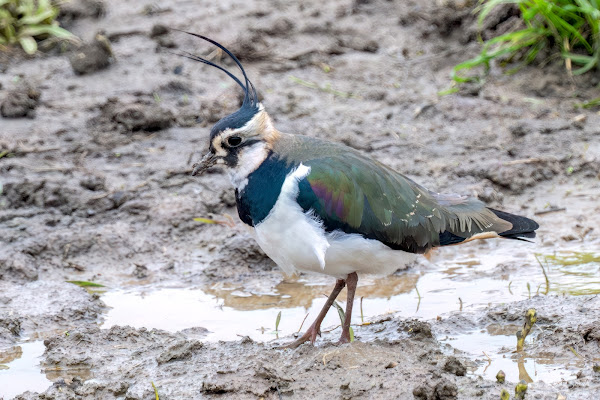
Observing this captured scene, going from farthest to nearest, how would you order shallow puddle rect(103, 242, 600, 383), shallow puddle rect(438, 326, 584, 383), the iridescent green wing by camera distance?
shallow puddle rect(103, 242, 600, 383)
the iridescent green wing
shallow puddle rect(438, 326, 584, 383)

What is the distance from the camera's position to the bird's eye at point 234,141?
425 centimetres

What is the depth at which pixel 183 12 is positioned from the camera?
917 cm

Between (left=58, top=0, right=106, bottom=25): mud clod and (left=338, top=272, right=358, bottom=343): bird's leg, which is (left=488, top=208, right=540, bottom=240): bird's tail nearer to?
(left=338, top=272, right=358, bottom=343): bird's leg

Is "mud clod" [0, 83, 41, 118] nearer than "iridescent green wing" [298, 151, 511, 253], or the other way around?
"iridescent green wing" [298, 151, 511, 253]

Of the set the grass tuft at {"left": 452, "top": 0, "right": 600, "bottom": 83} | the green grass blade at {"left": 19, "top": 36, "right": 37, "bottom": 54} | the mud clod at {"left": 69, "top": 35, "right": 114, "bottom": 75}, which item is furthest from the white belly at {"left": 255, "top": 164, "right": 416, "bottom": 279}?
the green grass blade at {"left": 19, "top": 36, "right": 37, "bottom": 54}

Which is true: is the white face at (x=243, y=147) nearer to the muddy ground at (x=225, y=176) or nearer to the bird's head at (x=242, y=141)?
the bird's head at (x=242, y=141)

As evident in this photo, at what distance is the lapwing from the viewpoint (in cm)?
410

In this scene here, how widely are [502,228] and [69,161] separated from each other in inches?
143

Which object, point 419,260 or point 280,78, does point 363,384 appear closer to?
point 419,260

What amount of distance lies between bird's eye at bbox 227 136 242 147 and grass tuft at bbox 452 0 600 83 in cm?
358

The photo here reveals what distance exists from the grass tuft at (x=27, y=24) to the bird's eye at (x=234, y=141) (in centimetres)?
477

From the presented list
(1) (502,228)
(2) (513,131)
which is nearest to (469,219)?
(1) (502,228)

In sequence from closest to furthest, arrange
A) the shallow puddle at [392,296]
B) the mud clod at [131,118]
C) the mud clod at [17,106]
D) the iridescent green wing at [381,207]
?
the iridescent green wing at [381,207], the shallow puddle at [392,296], the mud clod at [131,118], the mud clod at [17,106]

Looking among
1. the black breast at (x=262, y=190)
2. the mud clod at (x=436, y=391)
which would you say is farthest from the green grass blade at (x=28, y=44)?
the mud clod at (x=436, y=391)
